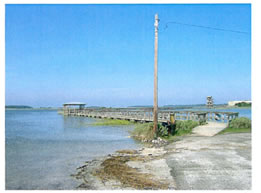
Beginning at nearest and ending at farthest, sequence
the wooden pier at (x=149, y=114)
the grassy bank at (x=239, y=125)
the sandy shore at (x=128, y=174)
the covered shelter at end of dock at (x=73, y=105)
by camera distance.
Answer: the sandy shore at (x=128, y=174) < the grassy bank at (x=239, y=125) < the wooden pier at (x=149, y=114) < the covered shelter at end of dock at (x=73, y=105)

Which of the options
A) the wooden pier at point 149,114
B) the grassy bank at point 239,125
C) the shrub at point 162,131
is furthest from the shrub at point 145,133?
the grassy bank at point 239,125

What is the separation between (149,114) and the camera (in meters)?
31.8

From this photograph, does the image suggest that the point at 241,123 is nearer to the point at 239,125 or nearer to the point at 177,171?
the point at 239,125

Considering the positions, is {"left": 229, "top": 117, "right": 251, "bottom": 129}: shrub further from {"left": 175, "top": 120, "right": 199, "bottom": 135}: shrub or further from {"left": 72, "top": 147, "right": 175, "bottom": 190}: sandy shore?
{"left": 72, "top": 147, "right": 175, "bottom": 190}: sandy shore

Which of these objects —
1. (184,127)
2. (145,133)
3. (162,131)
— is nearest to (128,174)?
(162,131)

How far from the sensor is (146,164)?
8789mm

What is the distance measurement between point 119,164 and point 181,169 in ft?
7.89

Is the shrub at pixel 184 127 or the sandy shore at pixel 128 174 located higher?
the shrub at pixel 184 127

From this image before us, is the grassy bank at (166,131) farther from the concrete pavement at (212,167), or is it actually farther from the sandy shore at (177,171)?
the sandy shore at (177,171)

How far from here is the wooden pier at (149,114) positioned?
2193 cm

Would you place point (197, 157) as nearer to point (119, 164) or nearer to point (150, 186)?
point (119, 164)
